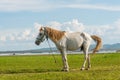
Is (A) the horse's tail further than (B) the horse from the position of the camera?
Yes

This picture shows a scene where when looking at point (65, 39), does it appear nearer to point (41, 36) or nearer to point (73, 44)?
point (73, 44)

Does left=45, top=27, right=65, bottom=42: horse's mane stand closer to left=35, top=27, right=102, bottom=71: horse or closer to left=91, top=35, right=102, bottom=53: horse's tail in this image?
left=35, top=27, right=102, bottom=71: horse

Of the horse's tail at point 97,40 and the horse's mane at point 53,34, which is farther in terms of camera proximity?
the horse's tail at point 97,40

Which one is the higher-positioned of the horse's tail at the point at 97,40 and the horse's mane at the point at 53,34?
the horse's mane at the point at 53,34

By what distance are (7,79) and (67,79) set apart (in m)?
3.02

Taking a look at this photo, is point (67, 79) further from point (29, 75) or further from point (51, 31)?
point (51, 31)

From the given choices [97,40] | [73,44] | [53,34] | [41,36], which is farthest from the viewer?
[97,40]

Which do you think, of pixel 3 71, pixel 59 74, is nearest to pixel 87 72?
pixel 59 74

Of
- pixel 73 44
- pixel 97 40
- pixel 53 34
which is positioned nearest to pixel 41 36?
pixel 53 34

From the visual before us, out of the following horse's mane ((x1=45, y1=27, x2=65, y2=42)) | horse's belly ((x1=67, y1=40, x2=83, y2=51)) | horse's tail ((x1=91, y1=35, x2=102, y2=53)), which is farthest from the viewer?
horse's tail ((x1=91, y1=35, x2=102, y2=53))

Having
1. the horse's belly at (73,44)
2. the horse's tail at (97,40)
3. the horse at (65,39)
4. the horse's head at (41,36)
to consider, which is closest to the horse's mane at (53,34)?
the horse at (65,39)

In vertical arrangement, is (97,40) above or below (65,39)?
below

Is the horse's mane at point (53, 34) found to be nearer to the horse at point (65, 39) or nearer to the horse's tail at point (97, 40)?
the horse at point (65, 39)

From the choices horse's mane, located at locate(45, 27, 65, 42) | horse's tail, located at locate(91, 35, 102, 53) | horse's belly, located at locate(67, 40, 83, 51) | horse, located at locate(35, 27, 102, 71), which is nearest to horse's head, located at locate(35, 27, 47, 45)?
horse, located at locate(35, 27, 102, 71)
